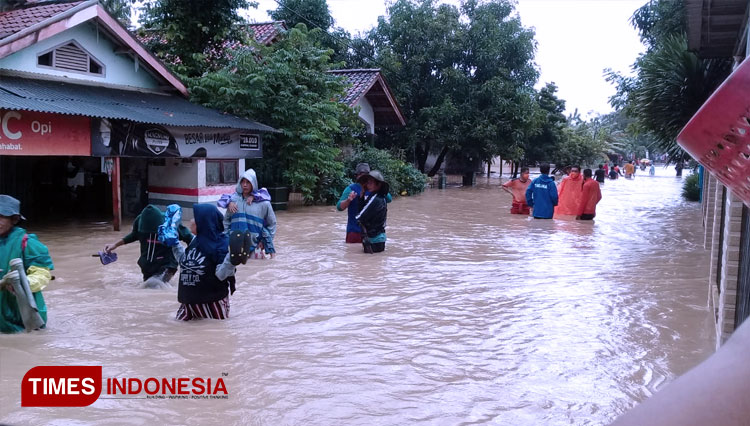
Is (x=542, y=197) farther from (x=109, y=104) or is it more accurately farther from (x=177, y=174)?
(x=109, y=104)

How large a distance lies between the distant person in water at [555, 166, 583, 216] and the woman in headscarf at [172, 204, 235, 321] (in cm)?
1096

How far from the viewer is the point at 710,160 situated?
3.62ft

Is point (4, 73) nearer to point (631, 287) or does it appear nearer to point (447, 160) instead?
point (631, 287)

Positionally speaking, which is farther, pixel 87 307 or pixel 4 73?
pixel 4 73

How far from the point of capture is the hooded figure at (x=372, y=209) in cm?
1036

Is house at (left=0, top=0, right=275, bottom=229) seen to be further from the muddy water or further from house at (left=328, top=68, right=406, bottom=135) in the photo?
house at (left=328, top=68, right=406, bottom=135)

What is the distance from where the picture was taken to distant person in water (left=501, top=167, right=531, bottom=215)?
1653 cm

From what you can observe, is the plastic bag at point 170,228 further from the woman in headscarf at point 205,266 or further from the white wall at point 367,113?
the white wall at point 367,113

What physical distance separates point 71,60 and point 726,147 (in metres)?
14.5

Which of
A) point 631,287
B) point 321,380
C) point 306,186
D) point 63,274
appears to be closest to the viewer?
point 321,380

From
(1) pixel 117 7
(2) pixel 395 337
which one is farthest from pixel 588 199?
(1) pixel 117 7

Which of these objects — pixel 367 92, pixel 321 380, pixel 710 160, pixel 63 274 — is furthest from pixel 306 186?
pixel 710 160

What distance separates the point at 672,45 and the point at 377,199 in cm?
544

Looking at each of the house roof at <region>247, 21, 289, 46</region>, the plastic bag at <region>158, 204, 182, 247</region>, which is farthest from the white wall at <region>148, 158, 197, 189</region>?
the plastic bag at <region>158, 204, 182, 247</region>
